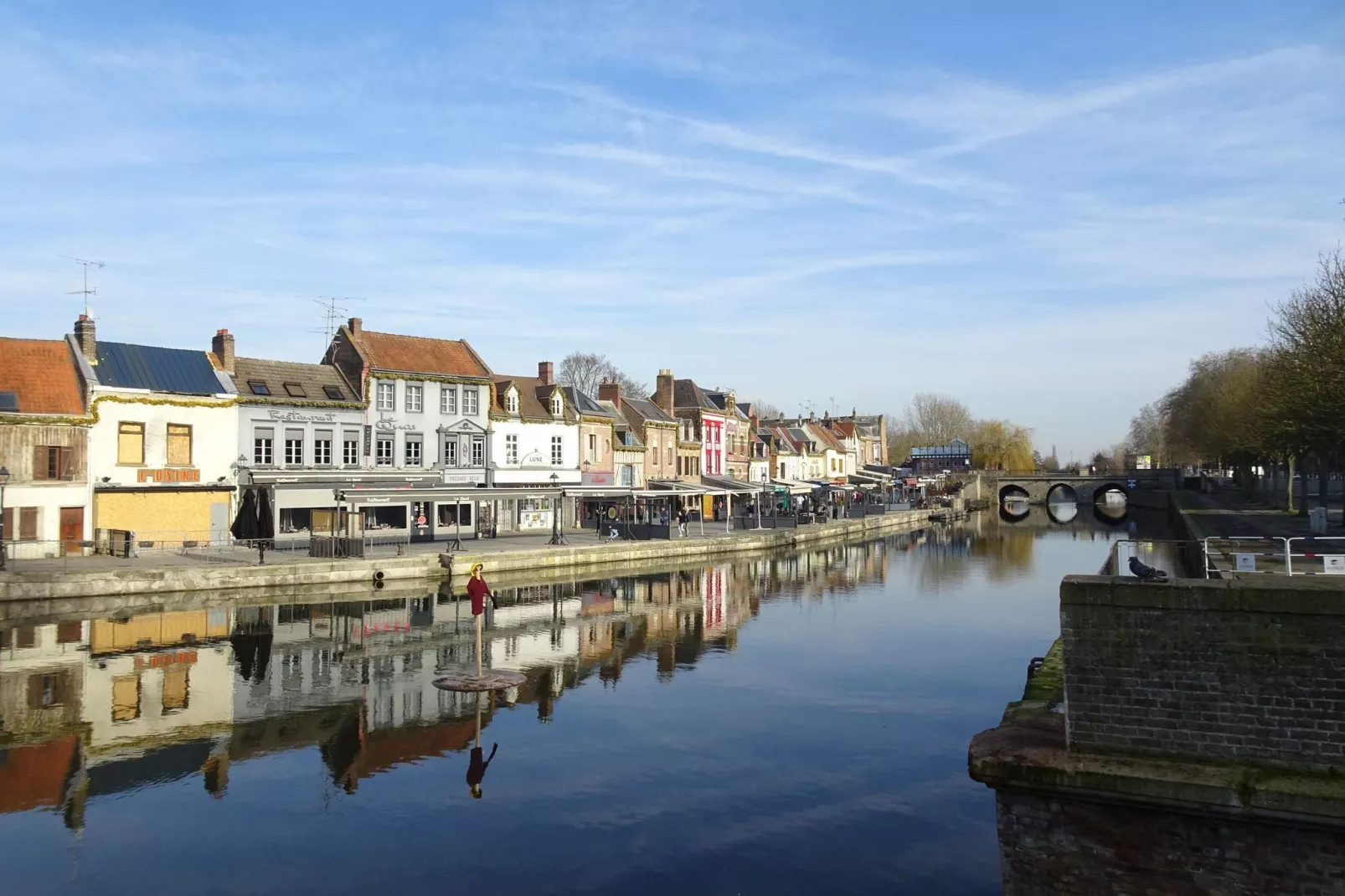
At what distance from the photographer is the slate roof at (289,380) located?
42031mm

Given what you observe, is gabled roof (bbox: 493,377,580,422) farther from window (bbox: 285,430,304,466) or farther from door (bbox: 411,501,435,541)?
window (bbox: 285,430,304,466)

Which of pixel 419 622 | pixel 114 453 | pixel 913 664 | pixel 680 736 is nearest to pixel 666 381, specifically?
pixel 114 453

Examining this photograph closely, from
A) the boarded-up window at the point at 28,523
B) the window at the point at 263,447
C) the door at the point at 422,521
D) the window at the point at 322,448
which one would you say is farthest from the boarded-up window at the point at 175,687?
the window at the point at 322,448

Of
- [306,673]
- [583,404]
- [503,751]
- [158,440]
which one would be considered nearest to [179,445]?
[158,440]

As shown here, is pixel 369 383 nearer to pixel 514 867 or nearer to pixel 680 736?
pixel 680 736

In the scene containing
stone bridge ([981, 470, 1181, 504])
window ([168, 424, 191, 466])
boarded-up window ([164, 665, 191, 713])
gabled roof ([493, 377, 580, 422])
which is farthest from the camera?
stone bridge ([981, 470, 1181, 504])

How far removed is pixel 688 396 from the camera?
2761 inches

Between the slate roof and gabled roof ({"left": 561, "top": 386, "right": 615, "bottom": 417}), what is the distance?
13645 millimetres

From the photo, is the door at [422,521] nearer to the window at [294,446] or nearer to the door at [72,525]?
the window at [294,446]

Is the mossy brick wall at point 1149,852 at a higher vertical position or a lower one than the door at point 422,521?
lower

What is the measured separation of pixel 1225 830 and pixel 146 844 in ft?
38.1

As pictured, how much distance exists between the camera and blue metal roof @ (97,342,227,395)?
126 ft

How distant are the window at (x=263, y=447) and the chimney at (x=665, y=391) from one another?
29956 millimetres

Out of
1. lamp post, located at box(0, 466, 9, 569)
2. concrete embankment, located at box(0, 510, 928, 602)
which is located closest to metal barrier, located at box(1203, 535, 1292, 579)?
concrete embankment, located at box(0, 510, 928, 602)
